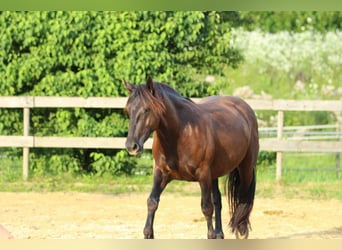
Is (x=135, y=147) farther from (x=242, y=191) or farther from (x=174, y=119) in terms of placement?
(x=242, y=191)

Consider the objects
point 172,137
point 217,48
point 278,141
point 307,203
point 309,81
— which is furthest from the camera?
point 309,81

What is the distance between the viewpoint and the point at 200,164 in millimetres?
3977

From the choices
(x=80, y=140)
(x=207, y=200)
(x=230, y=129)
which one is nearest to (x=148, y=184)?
(x=80, y=140)

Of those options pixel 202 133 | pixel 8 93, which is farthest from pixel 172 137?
pixel 8 93

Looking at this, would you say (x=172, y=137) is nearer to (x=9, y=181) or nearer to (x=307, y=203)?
(x=307, y=203)

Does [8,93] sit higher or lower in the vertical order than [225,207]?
higher

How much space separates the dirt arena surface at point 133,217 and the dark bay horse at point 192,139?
822 mm

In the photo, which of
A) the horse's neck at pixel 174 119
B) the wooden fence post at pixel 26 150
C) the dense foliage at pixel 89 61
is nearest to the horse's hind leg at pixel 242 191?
the horse's neck at pixel 174 119

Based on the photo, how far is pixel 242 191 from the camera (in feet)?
16.1

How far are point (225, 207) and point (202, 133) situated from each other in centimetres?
395

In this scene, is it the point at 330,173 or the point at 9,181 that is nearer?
the point at 9,181

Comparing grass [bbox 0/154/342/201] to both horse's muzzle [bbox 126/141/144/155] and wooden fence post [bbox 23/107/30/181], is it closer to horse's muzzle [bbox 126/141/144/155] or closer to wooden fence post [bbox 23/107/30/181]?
wooden fence post [bbox 23/107/30/181]

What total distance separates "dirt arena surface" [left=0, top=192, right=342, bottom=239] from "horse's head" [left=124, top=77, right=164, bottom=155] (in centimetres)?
162

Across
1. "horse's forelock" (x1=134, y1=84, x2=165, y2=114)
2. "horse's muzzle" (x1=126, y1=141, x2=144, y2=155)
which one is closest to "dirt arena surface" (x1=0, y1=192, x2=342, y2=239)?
"horse's forelock" (x1=134, y1=84, x2=165, y2=114)
